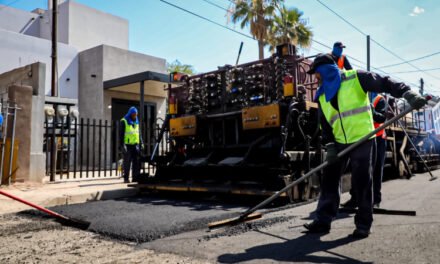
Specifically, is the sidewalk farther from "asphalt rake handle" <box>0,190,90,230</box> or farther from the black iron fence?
"asphalt rake handle" <box>0,190,90,230</box>

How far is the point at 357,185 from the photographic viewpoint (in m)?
3.62

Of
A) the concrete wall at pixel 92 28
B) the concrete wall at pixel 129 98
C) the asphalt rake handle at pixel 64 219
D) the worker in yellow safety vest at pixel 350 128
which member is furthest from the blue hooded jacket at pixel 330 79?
the concrete wall at pixel 92 28

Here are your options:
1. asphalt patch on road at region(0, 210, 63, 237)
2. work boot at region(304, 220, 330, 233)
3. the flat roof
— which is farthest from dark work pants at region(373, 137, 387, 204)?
the flat roof

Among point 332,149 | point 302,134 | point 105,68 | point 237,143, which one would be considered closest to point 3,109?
point 237,143

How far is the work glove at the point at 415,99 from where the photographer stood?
3179mm

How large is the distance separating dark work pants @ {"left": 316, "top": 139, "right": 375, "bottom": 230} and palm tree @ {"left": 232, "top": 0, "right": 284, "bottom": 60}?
1703cm

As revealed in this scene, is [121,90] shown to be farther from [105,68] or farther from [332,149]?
[332,149]

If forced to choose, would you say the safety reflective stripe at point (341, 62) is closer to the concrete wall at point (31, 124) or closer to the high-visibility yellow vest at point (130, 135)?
the high-visibility yellow vest at point (130, 135)

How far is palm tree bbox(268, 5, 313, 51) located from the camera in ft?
66.8

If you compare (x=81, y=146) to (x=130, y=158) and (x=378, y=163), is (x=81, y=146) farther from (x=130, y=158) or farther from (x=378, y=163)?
(x=378, y=163)

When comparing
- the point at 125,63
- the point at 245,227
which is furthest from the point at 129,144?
the point at 125,63

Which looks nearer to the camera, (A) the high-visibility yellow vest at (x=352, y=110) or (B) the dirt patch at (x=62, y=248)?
(B) the dirt patch at (x=62, y=248)

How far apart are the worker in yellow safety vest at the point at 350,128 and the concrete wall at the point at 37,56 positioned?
1506cm

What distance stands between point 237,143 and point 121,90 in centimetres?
1107
